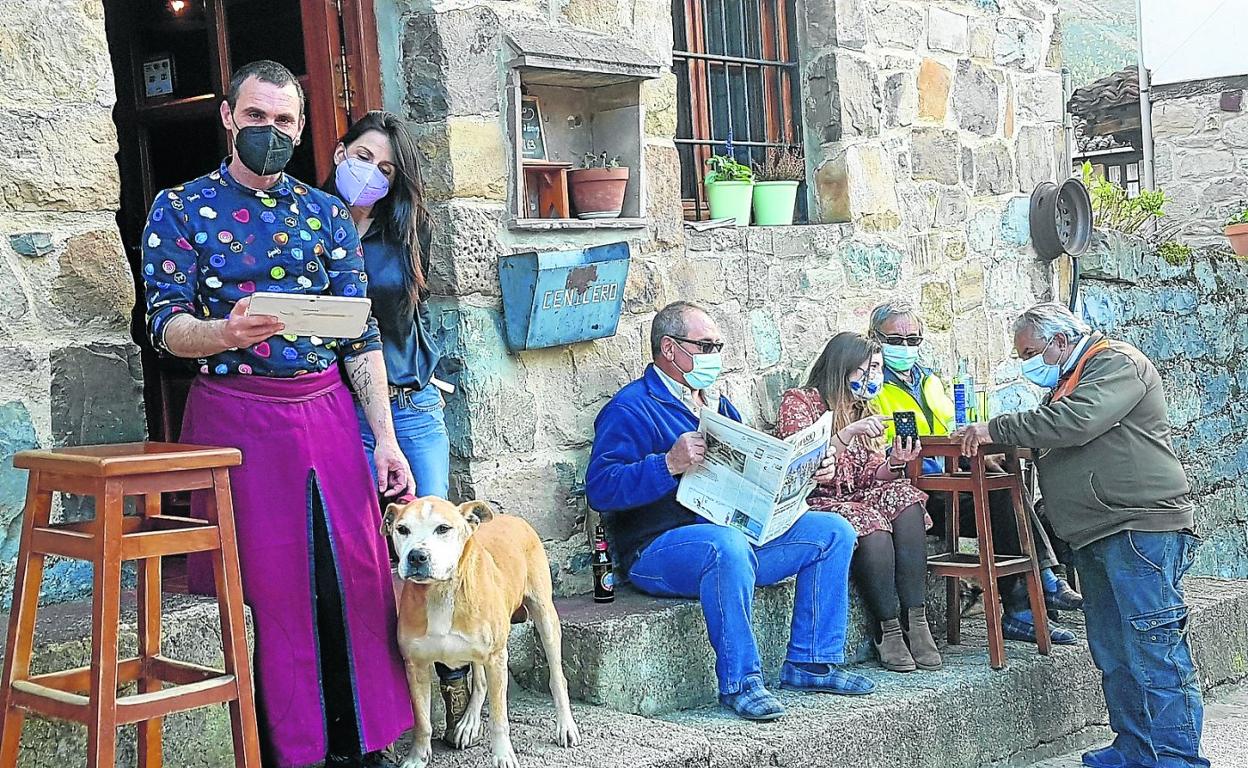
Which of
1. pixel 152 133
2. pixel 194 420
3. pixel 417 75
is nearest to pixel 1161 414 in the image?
pixel 417 75

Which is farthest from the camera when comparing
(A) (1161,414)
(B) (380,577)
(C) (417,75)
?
(A) (1161,414)

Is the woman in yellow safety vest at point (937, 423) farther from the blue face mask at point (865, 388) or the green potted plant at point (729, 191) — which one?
the green potted plant at point (729, 191)

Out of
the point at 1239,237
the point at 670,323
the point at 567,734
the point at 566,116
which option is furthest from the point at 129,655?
the point at 1239,237

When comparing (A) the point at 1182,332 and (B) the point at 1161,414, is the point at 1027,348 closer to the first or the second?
(B) the point at 1161,414

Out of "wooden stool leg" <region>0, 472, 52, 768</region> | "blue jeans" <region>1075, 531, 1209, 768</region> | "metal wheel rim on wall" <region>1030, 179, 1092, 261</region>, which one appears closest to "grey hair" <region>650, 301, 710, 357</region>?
"blue jeans" <region>1075, 531, 1209, 768</region>

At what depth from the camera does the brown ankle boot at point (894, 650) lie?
459 cm

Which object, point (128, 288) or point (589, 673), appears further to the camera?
point (589, 673)

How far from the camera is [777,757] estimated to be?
3758mm

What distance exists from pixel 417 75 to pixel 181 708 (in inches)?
83.0

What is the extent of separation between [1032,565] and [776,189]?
5.61 ft

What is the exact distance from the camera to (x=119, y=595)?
2.63 m

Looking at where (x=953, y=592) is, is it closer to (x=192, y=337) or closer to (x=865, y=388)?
(x=865, y=388)

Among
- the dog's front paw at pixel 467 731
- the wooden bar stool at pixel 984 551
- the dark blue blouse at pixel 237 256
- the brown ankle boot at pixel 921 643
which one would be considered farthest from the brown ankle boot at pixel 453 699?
the wooden bar stool at pixel 984 551

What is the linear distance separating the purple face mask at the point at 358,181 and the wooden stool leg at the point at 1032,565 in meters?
2.42
